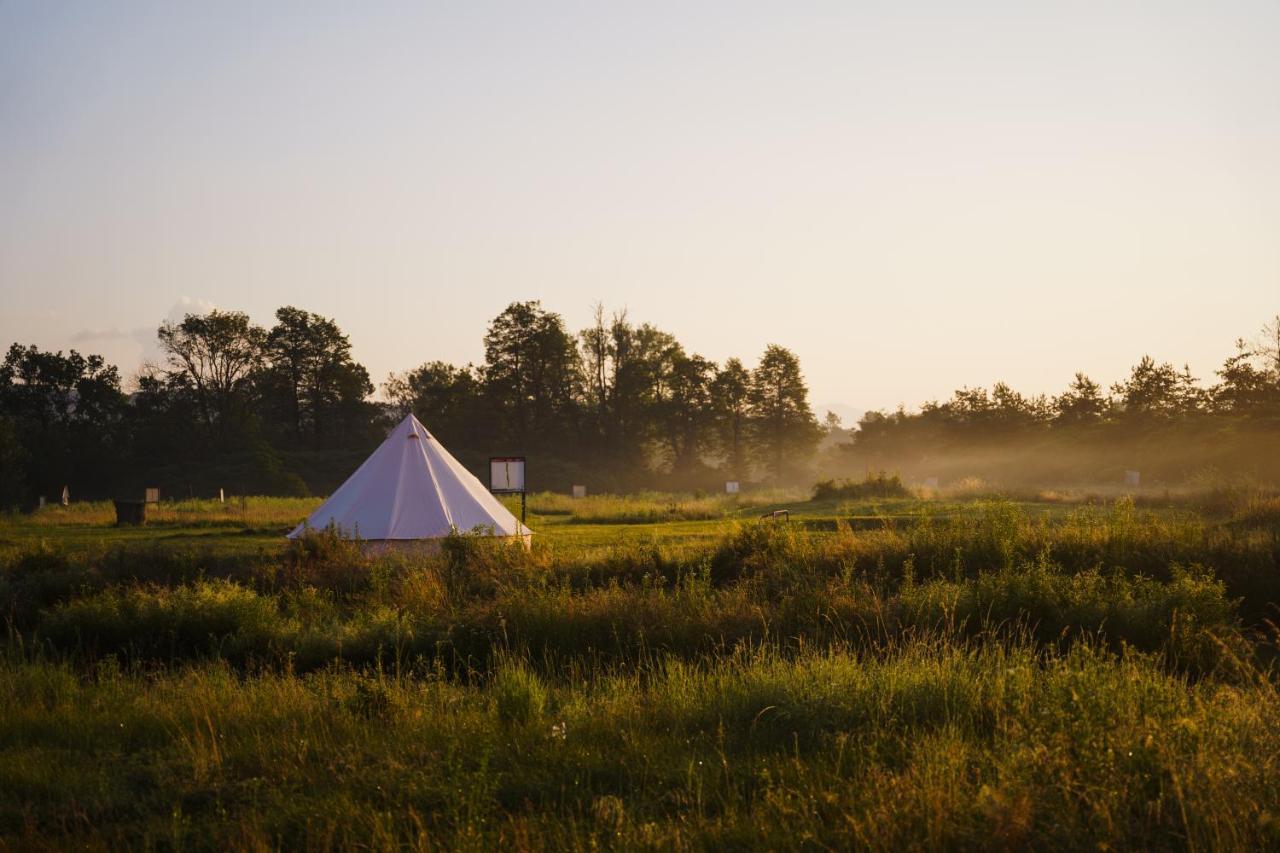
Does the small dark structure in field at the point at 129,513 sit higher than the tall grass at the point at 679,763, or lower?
higher

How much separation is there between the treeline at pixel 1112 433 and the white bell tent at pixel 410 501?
926 inches

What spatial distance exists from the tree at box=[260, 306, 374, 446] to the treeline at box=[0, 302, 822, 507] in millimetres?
94

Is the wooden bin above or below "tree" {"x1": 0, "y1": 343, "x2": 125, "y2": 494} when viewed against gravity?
below

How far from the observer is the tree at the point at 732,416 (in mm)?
73188

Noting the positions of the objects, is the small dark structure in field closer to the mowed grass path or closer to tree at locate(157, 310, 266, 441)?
the mowed grass path

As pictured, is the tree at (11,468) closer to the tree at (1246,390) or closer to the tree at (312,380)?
the tree at (312,380)

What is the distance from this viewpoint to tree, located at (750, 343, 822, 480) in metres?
73.3

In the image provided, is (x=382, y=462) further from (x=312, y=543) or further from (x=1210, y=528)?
(x=1210, y=528)

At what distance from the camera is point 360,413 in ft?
224

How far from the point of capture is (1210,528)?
51.8 feet

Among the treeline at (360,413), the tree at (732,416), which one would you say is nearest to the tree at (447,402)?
the treeline at (360,413)

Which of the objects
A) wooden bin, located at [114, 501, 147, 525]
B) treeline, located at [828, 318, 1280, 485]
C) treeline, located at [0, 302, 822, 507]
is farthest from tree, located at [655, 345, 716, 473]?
wooden bin, located at [114, 501, 147, 525]

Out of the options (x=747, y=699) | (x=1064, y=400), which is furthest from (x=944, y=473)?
(x=747, y=699)

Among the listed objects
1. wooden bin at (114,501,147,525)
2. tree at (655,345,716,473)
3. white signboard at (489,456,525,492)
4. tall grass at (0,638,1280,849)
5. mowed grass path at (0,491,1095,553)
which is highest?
tree at (655,345,716,473)
